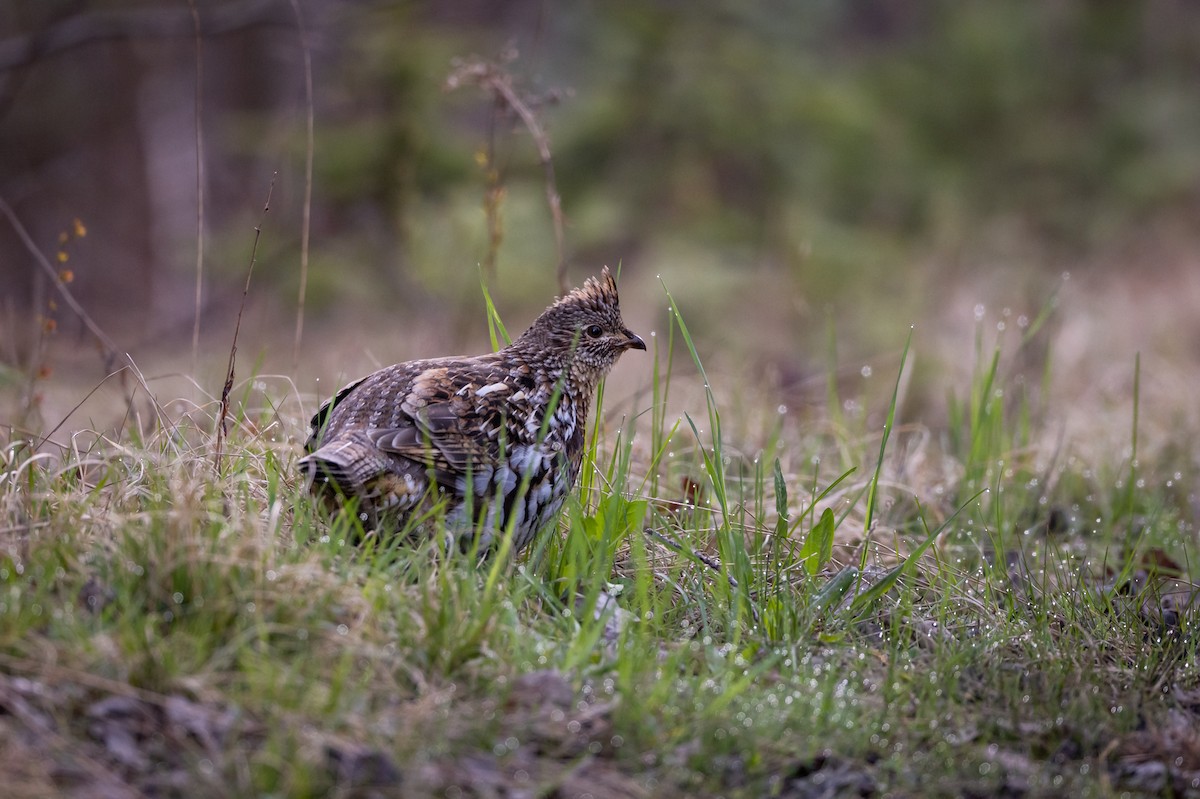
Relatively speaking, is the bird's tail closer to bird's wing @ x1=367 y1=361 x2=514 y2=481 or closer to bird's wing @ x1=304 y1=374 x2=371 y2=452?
bird's wing @ x1=367 y1=361 x2=514 y2=481

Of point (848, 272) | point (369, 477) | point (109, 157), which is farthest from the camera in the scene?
point (109, 157)

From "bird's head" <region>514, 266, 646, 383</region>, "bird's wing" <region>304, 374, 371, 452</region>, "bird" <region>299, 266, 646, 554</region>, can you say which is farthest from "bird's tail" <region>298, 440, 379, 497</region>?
"bird's head" <region>514, 266, 646, 383</region>

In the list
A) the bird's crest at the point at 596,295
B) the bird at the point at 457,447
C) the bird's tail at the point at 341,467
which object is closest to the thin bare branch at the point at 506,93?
the bird's crest at the point at 596,295

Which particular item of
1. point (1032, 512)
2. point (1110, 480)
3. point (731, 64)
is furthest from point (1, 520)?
point (731, 64)

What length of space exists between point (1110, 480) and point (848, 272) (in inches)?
179

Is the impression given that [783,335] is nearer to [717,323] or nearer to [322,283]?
[717,323]

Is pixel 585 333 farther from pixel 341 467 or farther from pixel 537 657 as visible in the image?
pixel 537 657

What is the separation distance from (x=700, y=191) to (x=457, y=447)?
8.02 meters

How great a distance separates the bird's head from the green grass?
1.19 feet

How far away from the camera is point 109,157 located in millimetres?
20422

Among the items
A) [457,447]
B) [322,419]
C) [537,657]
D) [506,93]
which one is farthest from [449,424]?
[506,93]

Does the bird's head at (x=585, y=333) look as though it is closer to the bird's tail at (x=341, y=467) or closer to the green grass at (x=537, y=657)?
the green grass at (x=537, y=657)

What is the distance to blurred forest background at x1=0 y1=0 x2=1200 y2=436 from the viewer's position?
9.52 meters

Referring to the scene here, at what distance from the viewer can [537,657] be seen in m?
3.13
